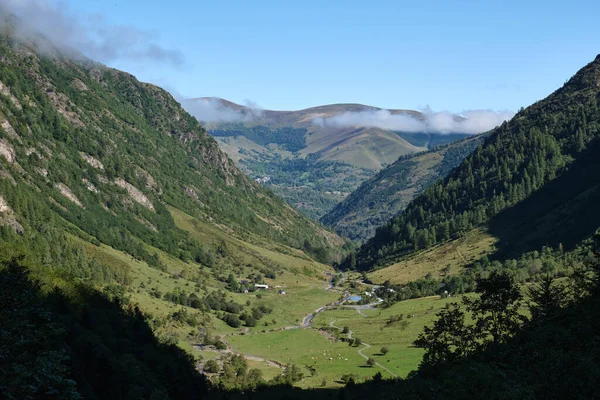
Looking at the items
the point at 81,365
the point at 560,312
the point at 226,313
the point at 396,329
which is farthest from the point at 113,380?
the point at 226,313

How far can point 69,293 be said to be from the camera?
124 m

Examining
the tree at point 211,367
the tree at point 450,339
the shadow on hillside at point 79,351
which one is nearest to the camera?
the shadow on hillside at point 79,351

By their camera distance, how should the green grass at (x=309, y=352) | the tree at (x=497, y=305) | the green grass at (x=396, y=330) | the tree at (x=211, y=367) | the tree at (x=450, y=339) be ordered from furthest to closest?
the green grass at (x=396, y=330) < the tree at (x=211, y=367) < the green grass at (x=309, y=352) < the tree at (x=497, y=305) < the tree at (x=450, y=339)

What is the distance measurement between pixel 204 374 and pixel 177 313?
164ft

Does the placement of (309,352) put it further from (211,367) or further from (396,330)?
(211,367)

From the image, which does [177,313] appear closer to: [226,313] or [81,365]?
[226,313]

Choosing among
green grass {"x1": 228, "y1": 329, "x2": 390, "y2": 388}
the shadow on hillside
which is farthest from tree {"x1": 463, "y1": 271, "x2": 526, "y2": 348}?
green grass {"x1": 228, "y1": 329, "x2": 390, "y2": 388}

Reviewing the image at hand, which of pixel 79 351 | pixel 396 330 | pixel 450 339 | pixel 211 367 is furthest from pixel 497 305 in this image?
pixel 396 330

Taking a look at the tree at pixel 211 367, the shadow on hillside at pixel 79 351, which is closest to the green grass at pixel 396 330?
the tree at pixel 211 367

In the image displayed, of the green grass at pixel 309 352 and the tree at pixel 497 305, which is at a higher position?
the tree at pixel 497 305

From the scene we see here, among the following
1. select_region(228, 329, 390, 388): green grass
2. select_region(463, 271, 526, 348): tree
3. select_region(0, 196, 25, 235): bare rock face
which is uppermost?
select_region(0, 196, 25, 235): bare rock face

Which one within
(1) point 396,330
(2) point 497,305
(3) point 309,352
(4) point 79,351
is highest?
(2) point 497,305

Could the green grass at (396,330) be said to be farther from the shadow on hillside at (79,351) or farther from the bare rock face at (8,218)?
the bare rock face at (8,218)

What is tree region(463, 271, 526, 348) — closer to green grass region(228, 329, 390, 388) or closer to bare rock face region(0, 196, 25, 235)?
green grass region(228, 329, 390, 388)
